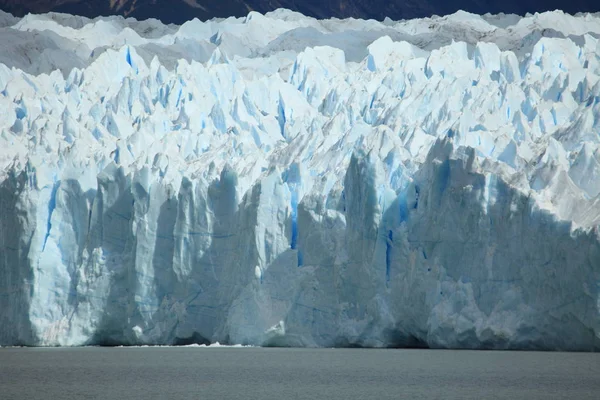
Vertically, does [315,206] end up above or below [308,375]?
above

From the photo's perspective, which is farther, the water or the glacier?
the glacier

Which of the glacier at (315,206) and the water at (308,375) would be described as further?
the glacier at (315,206)

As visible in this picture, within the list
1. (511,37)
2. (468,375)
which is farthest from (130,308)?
(511,37)

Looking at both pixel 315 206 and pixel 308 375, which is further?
pixel 315 206
